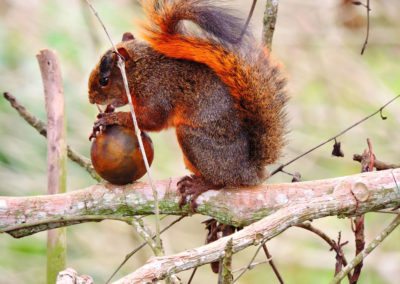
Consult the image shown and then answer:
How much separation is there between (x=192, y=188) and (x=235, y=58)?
47 cm

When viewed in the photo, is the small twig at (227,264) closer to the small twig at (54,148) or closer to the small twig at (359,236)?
the small twig at (359,236)

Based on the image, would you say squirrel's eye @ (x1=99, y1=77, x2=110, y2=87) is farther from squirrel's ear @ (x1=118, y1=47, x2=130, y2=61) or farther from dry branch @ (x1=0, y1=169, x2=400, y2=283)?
dry branch @ (x1=0, y1=169, x2=400, y2=283)

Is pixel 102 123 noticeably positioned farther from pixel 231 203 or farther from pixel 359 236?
pixel 359 236

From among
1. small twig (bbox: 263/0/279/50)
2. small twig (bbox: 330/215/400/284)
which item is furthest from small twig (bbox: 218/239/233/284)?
small twig (bbox: 263/0/279/50)

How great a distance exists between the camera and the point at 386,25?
5.13 meters

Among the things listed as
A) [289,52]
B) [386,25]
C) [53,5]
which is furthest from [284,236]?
[53,5]

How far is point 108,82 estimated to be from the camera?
10.4 ft

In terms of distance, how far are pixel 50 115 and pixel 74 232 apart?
5.88 ft

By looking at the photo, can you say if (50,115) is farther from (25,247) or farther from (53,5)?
(53,5)

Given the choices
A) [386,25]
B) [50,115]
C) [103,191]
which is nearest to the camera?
[103,191]

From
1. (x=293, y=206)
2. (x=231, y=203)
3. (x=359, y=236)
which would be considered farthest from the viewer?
(x=231, y=203)

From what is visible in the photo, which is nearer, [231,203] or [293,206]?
[293,206]

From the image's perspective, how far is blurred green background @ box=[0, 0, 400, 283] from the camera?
177 inches

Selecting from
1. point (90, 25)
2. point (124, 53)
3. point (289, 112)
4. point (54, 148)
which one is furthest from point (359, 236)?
point (90, 25)
